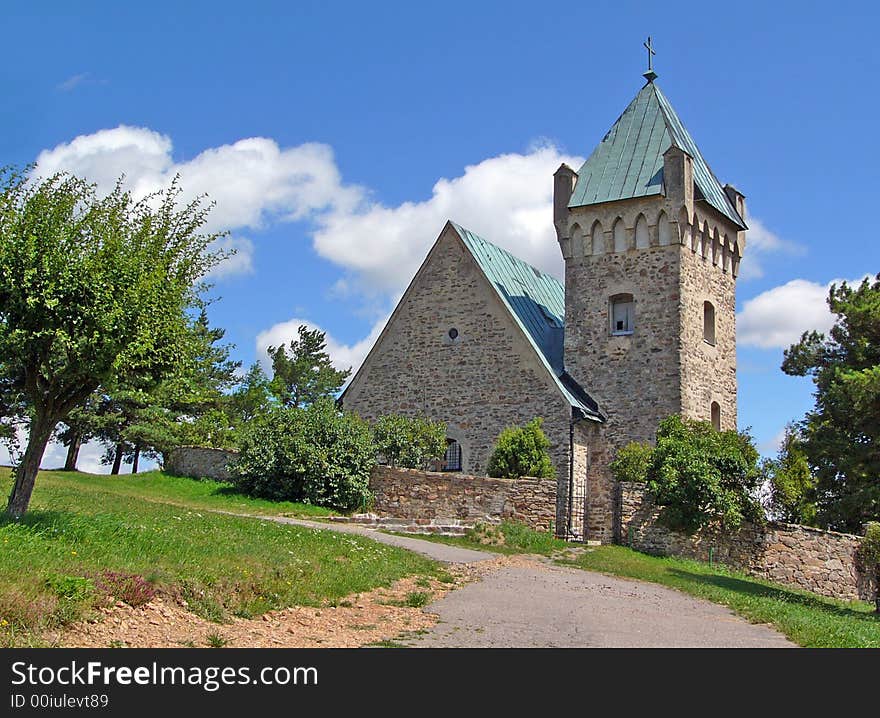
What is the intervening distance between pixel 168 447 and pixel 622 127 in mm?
19648

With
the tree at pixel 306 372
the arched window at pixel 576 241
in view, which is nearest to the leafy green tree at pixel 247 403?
the tree at pixel 306 372

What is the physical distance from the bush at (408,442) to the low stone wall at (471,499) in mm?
1683

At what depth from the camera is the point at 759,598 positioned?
16.3 meters

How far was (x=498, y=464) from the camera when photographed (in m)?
24.5

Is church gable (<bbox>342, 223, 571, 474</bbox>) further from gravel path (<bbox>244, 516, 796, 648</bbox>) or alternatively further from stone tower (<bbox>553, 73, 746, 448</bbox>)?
gravel path (<bbox>244, 516, 796, 648</bbox>)

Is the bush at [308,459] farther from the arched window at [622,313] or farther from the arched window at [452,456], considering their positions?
the arched window at [622,313]

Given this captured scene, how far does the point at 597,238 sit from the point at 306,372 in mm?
22585

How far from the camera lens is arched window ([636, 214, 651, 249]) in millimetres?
28453

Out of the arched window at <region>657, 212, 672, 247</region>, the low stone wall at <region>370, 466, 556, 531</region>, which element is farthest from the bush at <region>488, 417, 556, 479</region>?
the arched window at <region>657, 212, 672, 247</region>

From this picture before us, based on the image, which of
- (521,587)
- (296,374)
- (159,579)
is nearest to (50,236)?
(159,579)

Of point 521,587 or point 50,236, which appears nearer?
point 50,236
